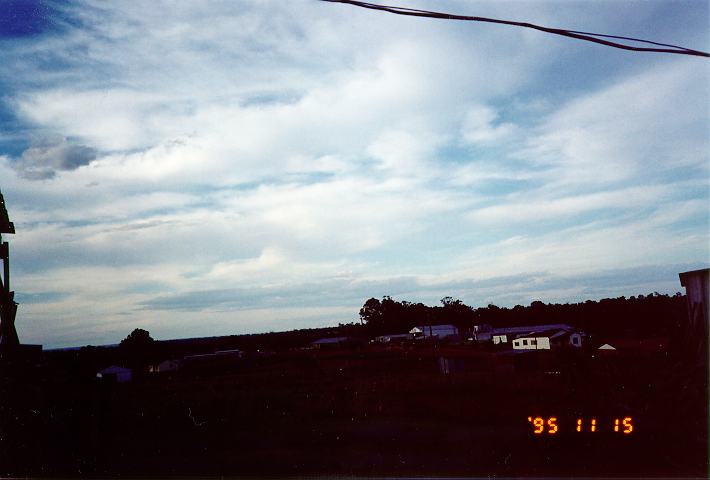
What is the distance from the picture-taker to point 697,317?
1308 cm

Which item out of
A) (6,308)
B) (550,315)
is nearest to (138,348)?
(550,315)

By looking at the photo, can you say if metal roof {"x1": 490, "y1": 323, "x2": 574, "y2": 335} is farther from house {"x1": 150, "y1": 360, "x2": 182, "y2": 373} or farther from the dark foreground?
the dark foreground

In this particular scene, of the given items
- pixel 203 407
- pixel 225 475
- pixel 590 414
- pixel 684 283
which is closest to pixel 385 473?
pixel 225 475

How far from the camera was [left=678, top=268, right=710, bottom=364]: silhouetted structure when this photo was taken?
12617mm

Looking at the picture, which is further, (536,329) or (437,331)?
(437,331)

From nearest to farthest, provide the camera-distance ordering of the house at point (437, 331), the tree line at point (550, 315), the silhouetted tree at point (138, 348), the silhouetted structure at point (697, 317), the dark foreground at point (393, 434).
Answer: the dark foreground at point (393, 434) < the silhouetted structure at point (697, 317) < the tree line at point (550, 315) < the silhouetted tree at point (138, 348) < the house at point (437, 331)

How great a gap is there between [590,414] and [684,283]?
5146 millimetres

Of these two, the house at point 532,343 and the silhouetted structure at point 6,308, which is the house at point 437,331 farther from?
the silhouetted structure at point 6,308

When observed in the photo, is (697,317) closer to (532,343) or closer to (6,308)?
(6,308)

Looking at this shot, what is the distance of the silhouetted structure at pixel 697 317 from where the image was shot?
1262cm

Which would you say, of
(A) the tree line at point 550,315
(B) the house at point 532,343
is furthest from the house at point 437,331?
(B) the house at point 532,343

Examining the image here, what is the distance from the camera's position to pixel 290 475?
1357 centimetres

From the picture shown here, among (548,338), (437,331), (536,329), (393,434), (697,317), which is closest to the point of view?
(697,317)

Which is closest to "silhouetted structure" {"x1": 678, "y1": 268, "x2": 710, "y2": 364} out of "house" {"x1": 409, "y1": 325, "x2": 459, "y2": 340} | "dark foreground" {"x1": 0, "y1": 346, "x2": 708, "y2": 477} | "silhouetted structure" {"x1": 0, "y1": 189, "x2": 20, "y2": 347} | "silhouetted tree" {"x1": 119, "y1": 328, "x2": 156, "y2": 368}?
"dark foreground" {"x1": 0, "y1": 346, "x2": 708, "y2": 477}
